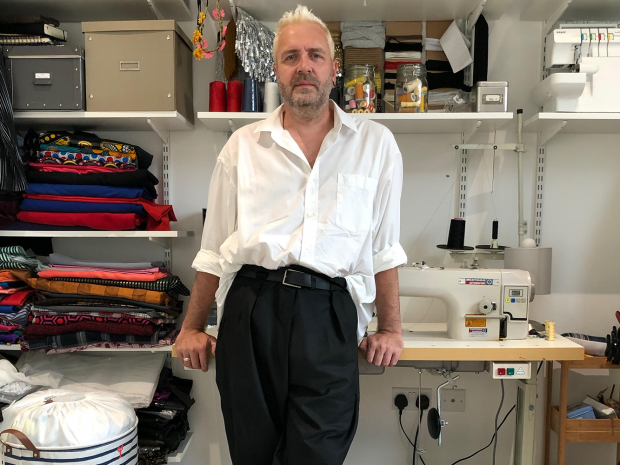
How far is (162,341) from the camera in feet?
6.11

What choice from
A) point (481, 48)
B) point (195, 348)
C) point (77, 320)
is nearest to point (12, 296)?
point (77, 320)

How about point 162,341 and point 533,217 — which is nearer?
point 162,341

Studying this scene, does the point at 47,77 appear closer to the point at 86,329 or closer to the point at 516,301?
the point at 86,329

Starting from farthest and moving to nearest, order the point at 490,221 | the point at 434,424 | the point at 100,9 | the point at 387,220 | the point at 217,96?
1. the point at 490,221
2. the point at 100,9
3. the point at 217,96
4. the point at 434,424
5. the point at 387,220

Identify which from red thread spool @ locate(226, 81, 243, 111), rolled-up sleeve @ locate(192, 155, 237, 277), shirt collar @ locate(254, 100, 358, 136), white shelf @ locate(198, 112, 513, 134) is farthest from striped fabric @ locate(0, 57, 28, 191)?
shirt collar @ locate(254, 100, 358, 136)

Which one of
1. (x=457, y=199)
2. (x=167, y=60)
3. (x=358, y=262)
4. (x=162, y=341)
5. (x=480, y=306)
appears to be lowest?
(x=162, y=341)

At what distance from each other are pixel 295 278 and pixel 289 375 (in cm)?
24

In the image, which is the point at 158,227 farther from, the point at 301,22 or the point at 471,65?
the point at 471,65

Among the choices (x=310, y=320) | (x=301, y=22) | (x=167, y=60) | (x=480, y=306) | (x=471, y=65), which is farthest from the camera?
(x=471, y=65)

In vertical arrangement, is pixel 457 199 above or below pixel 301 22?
below

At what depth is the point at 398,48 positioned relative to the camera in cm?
200

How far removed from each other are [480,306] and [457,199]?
2.10 ft

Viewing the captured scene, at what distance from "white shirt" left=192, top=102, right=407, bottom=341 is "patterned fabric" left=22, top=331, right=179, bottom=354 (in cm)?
68

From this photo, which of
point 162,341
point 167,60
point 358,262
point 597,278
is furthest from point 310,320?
point 597,278
